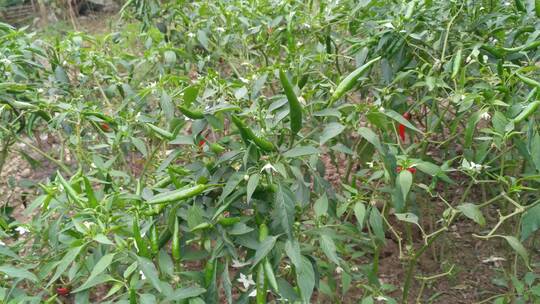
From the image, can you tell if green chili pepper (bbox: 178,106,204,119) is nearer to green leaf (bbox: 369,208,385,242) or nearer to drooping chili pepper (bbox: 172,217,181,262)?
drooping chili pepper (bbox: 172,217,181,262)

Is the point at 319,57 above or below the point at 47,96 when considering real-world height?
above

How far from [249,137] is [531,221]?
0.80 meters

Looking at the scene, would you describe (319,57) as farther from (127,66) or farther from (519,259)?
(519,259)

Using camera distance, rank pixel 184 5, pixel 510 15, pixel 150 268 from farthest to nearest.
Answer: pixel 184 5, pixel 510 15, pixel 150 268

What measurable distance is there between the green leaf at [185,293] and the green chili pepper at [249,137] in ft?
1.18

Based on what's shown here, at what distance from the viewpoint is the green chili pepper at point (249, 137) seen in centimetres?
126

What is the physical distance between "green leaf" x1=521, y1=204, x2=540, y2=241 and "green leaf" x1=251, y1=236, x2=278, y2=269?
0.69 meters

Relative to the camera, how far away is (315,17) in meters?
2.25

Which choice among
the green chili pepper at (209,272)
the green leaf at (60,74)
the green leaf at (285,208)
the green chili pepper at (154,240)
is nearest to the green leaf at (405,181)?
the green leaf at (285,208)

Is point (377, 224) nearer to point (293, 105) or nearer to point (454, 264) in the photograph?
point (293, 105)

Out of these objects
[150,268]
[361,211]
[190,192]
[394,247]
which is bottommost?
[394,247]

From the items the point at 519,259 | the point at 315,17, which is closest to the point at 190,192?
the point at 315,17

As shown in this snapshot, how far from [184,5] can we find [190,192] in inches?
63.4

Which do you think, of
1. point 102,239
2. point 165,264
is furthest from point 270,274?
point 102,239
